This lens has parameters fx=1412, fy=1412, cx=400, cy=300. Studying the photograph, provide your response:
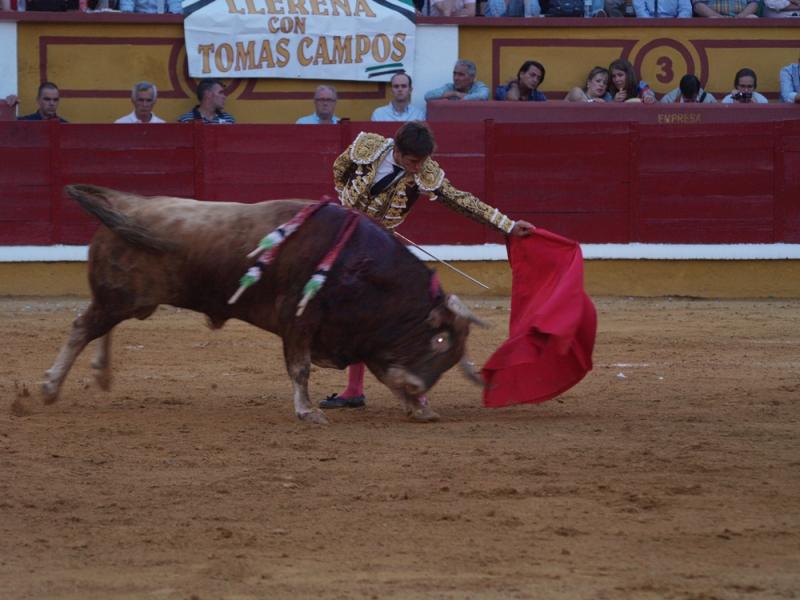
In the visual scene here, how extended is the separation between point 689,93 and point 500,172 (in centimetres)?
151

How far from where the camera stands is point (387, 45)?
9.95m

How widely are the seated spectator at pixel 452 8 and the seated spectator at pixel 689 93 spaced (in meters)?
1.54

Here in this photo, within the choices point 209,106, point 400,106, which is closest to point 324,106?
point 400,106

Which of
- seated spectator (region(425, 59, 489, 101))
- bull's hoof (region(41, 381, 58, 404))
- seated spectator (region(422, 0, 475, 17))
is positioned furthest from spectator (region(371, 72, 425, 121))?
bull's hoof (region(41, 381, 58, 404))

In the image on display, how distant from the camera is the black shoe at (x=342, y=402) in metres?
5.39

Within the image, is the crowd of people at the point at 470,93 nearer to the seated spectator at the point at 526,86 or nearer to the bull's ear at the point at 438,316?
the seated spectator at the point at 526,86

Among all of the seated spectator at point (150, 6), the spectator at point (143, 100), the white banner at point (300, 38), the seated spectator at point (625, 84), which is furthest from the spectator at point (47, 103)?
the seated spectator at point (625, 84)

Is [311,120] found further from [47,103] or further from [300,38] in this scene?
[47,103]

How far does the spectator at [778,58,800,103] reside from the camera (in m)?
10.1

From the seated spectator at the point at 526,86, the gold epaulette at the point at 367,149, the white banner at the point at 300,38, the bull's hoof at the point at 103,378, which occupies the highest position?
the white banner at the point at 300,38

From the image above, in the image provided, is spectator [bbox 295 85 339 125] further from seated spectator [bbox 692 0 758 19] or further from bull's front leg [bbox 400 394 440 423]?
bull's front leg [bbox 400 394 440 423]

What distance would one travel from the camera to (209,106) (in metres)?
9.38

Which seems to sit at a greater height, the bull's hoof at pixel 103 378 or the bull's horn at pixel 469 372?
the bull's horn at pixel 469 372

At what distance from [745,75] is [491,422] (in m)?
5.59
